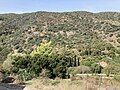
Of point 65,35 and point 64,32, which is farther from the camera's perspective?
point 64,32

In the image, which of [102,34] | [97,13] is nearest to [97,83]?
[102,34]

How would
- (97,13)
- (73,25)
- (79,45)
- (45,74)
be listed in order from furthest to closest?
(97,13) → (73,25) → (79,45) → (45,74)

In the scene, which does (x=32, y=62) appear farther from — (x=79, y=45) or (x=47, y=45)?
(x=79, y=45)

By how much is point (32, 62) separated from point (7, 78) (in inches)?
435

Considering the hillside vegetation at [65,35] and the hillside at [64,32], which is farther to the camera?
the hillside at [64,32]

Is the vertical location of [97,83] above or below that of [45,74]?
above

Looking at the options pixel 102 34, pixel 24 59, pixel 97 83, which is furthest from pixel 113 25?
pixel 97 83

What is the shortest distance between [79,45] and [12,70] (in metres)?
37.5

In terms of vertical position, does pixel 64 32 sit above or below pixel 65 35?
above

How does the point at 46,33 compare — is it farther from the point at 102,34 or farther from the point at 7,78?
the point at 7,78

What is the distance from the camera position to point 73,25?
313ft

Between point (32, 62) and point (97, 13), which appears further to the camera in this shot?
Result: point (97, 13)

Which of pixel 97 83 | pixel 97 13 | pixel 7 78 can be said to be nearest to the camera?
pixel 97 83

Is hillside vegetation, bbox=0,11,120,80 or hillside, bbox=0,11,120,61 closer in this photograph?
hillside vegetation, bbox=0,11,120,80
